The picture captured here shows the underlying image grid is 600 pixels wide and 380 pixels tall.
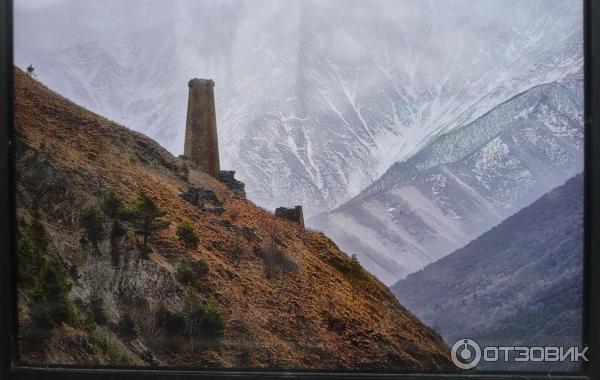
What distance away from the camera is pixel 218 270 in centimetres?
661

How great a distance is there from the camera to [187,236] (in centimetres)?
669

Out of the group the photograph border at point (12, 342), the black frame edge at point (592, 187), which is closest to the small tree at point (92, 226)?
the photograph border at point (12, 342)

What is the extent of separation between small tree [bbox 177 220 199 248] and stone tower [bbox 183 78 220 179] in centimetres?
58

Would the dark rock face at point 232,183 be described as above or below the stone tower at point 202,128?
below

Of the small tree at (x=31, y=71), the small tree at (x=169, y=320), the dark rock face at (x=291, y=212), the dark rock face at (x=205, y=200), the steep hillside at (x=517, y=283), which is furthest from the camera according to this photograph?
the dark rock face at (x=205, y=200)

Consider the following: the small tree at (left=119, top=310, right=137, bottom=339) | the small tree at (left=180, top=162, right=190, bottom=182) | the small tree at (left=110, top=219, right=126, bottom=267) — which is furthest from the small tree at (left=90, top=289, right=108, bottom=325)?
the small tree at (left=180, top=162, right=190, bottom=182)

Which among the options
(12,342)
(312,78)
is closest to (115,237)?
(12,342)

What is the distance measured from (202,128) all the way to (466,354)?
10.6ft

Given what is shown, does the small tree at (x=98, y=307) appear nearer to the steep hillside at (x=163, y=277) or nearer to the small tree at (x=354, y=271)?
the steep hillside at (x=163, y=277)

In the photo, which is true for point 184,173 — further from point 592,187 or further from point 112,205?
point 592,187

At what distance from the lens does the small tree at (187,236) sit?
6672 millimetres

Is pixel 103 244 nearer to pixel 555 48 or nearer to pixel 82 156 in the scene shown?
pixel 82 156

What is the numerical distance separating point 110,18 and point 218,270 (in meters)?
2.57

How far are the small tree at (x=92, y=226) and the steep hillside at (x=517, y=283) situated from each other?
2848 millimetres
